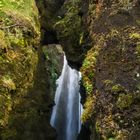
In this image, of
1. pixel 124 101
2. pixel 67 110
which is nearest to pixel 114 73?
pixel 124 101

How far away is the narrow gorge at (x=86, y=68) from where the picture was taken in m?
7.95

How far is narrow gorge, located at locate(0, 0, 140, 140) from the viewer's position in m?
7.95

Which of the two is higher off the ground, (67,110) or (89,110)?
(89,110)

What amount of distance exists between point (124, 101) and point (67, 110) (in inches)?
546

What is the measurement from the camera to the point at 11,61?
34.2 ft

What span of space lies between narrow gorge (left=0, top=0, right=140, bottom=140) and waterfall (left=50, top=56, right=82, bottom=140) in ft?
11.1

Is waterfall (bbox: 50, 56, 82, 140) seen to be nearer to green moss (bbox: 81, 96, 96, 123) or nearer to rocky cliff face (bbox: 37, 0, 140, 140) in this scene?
rocky cliff face (bbox: 37, 0, 140, 140)

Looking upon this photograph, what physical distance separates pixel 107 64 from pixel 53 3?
401 inches

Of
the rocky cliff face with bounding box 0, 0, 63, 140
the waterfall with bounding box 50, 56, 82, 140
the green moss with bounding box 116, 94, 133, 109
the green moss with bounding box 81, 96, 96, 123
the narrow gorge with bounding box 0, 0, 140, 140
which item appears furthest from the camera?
the waterfall with bounding box 50, 56, 82, 140

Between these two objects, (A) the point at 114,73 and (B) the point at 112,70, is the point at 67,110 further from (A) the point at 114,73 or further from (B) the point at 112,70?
(A) the point at 114,73

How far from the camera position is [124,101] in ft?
25.8

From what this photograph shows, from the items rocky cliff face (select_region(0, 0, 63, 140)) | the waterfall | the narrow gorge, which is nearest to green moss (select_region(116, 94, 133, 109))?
the narrow gorge

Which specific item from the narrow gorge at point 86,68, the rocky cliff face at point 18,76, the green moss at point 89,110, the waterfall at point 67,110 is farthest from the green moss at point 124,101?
the waterfall at point 67,110

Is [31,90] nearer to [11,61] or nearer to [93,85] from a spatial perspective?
[11,61]
